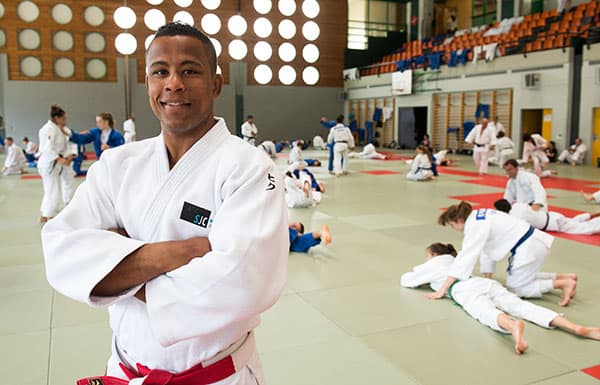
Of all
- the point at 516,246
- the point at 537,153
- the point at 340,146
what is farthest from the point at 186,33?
the point at 537,153

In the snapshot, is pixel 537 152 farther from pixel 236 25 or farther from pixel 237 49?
pixel 236 25

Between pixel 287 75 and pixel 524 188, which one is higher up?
pixel 287 75

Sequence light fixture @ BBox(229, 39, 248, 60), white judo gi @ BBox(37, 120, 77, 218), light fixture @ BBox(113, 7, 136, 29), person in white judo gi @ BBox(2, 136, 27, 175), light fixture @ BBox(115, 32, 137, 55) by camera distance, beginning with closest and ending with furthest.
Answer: white judo gi @ BBox(37, 120, 77, 218) < person in white judo gi @ BBox(2, 136, 27, 175) < light fixture @ BBox(113, 7, 136, 29) < light fixture @ BBox(115, 32, 137, 55) < light fixture @ BBox(229, 39, 248, 60)

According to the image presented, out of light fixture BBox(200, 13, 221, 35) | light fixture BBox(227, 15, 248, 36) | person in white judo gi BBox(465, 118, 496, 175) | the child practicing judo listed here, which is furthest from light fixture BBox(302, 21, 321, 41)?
the child practicing judo

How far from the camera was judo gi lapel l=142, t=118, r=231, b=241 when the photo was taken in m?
1.47

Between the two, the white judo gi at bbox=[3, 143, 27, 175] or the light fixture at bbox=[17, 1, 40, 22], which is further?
the light fixture at bbox=[17, 1, 40, 22]

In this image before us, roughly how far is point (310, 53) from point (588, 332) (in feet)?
85.7

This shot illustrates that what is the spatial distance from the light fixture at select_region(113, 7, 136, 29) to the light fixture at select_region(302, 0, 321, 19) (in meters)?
8.94

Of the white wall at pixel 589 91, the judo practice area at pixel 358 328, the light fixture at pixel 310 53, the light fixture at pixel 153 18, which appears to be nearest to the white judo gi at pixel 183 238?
the judo practice area at pixel 358 328

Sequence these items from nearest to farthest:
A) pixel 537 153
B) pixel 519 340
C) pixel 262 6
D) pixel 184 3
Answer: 1. pixel 519 340
2. pixel 537 153
3. pixel 184 3
4. pixel 262 6

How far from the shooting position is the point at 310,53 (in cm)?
2836

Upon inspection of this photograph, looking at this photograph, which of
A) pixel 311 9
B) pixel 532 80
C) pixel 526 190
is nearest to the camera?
pixel 526 190

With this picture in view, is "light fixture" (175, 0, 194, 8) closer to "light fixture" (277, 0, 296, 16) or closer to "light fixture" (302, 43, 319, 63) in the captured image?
"light fixture" (277, 0, 296, 16)

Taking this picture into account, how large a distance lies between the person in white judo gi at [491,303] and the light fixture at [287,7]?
24755mm
